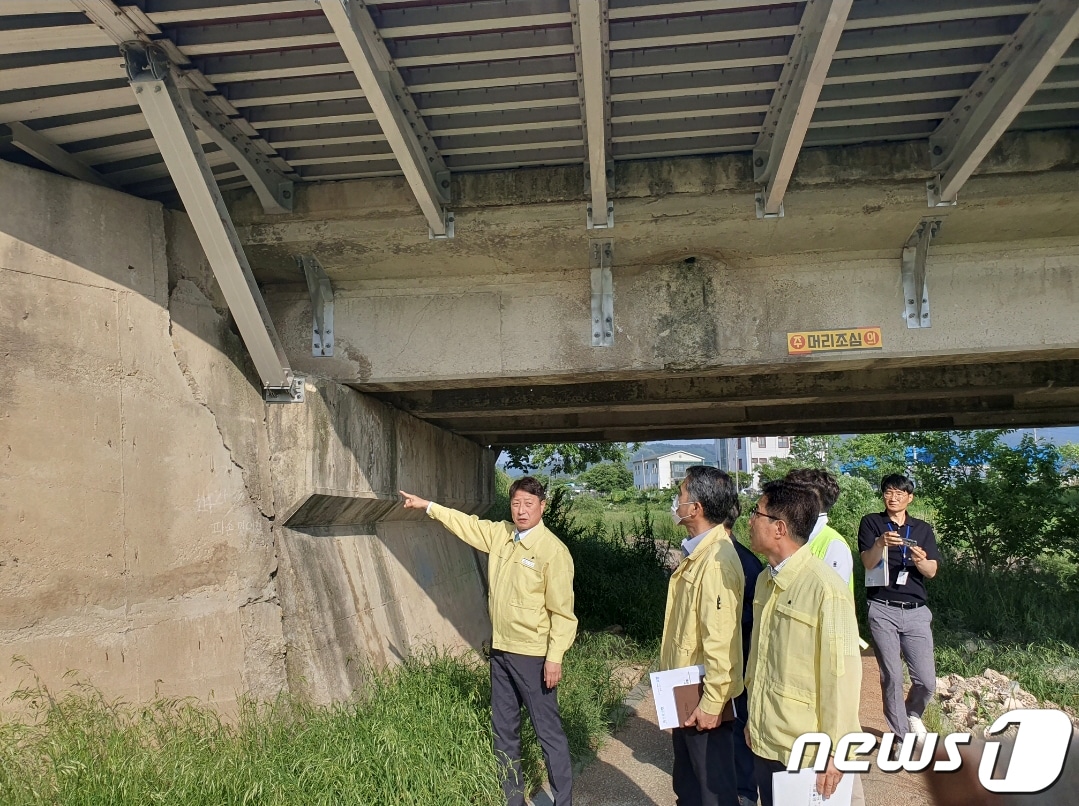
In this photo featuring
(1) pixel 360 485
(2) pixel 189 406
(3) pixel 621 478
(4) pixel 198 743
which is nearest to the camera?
(4) pixel 198 743

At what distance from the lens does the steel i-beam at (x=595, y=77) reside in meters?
3.42

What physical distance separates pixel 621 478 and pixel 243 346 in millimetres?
51168

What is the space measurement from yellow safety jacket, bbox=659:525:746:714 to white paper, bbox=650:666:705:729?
0.07 meters

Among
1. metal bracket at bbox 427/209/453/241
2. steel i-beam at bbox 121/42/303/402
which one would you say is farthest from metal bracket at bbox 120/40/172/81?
metal bracket at bbox 427/209/453/241

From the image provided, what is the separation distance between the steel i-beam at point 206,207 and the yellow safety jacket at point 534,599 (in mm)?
2034

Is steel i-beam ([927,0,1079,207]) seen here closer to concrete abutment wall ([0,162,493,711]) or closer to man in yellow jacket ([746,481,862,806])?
man in yellow jacket ([746,481,862,806])

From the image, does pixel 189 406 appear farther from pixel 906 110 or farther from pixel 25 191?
pixel 906 110

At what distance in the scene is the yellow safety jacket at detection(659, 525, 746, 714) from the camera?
3547 mm

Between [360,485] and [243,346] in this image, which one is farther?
[360,485]

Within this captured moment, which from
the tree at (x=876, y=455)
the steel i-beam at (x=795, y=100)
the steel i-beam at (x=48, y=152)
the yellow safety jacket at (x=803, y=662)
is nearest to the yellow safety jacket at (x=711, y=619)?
the yellow safety jacket at (x=803, y=662)

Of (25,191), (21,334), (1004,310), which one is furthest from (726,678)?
(25,191)

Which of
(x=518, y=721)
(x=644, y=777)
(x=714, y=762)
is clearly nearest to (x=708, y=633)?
(x=714, y=762)

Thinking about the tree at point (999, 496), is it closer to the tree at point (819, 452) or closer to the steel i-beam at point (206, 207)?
the steel i-beam at point (206, 207)

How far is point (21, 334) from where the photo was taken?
171 inches
